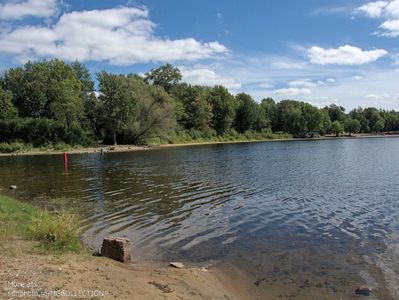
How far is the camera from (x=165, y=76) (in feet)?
427

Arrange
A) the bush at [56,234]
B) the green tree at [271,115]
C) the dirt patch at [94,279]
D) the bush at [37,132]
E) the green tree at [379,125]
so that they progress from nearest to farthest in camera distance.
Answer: the dirt patch at [94,279] → the bush at [56,234] → the bush at [37,132] → the green tree at [271,115] → the green tree at [379,125]

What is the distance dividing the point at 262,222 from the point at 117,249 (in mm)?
7504

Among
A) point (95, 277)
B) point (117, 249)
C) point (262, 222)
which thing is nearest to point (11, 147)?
point (262, 222)

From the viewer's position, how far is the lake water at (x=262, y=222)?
11.1 metres

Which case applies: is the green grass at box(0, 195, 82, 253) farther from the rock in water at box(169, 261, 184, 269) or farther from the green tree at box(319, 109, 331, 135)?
the green tree at box(319, 109, 331, 135)

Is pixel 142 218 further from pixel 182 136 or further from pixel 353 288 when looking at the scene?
pixel 182 136

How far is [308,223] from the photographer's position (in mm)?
16672

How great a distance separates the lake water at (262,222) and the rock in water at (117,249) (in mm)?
983

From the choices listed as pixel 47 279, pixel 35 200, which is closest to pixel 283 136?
pixel 35 200

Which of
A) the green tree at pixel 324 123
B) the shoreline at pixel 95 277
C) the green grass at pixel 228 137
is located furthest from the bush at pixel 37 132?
the green tree at pixel 324 123

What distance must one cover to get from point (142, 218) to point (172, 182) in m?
12.2

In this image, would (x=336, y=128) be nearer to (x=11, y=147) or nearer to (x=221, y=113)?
(x=221, y=113)

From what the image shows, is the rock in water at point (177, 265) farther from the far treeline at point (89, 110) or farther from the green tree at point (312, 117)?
the green tree at point (312, 117)

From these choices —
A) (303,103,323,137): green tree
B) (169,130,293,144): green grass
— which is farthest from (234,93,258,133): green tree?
Answer: (303,103,323,137): green tree
